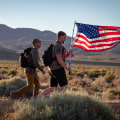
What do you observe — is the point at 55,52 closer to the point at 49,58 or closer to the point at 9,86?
the point at 49,58

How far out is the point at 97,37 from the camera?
7.97 m

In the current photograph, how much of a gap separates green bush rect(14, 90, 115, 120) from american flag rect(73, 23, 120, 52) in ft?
13.5

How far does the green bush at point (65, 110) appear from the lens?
139 inches

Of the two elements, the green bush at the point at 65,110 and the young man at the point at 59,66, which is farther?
the young man at the point at 59,66

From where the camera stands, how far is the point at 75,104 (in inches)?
149

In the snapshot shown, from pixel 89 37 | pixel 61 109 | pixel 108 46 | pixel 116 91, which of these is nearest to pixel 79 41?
pixel 89 37

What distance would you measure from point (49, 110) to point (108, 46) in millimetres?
5070

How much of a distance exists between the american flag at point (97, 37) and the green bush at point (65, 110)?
4.12 meters

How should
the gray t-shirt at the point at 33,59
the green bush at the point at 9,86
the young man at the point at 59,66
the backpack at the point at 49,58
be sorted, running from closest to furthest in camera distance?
the young man at the point at 59,66
the backpack at the point at 49,58
the gray t-shirt at the point at 33,59
the green bush at the point at 9,86

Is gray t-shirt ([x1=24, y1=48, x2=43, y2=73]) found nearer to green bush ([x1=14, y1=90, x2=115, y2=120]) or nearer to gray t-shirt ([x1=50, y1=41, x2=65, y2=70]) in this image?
gray t-shirt ([x1=50, y1=41, x2=65, y2=70])

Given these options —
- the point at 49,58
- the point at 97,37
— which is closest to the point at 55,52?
the point at 49,58

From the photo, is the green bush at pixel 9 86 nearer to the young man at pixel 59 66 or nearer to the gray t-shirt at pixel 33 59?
the gray t-shirt at pixel 33 59

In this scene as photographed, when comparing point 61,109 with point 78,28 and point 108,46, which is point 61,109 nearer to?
point 108,46

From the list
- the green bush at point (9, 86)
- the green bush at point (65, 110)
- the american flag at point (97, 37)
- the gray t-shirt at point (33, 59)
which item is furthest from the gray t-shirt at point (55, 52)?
the green bush at point (9, 86)
